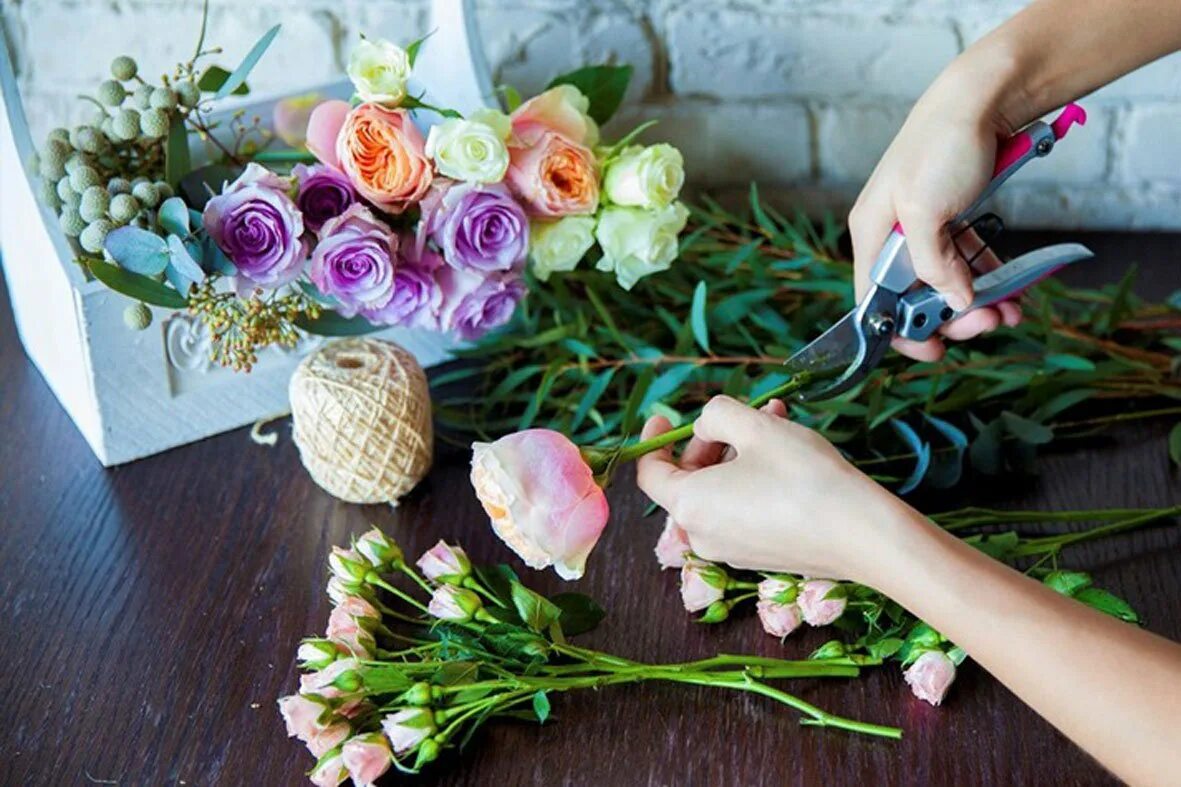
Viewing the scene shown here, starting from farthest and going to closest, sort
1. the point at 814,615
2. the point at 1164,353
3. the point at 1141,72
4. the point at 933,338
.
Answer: the point at 1141,72, the point at 1164,353, the point at 933,338, the point at 814,615

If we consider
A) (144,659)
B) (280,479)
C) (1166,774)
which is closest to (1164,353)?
(1166,774)

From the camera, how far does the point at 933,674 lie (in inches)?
33.0

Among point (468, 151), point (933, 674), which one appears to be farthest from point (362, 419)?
point (933, 674)

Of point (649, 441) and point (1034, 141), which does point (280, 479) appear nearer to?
point (649, 441)

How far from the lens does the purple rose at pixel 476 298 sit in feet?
3.43

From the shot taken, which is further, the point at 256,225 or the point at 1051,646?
the point at 256,225

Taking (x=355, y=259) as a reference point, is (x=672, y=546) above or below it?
below

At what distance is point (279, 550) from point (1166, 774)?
601 millimetres

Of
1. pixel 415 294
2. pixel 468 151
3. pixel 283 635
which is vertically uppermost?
pixel 468 151

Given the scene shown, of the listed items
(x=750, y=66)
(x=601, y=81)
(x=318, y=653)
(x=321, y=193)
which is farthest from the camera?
(x=750, y=66)

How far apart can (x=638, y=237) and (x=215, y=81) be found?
34 cm

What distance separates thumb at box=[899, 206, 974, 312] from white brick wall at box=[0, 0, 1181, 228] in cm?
48

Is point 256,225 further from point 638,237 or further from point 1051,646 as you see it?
point 1051,646

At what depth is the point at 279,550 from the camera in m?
1.01
